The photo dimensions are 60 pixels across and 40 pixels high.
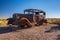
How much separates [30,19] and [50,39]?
17.7ft

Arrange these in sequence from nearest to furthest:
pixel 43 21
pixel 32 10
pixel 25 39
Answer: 1. pixel 25 39
2. pixel 32 10
3. pixel 43 21

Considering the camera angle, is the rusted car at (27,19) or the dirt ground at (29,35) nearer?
the dirt ground at (29,35)

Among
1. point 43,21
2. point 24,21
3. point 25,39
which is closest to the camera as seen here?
point 25,39

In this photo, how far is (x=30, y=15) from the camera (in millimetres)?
13086

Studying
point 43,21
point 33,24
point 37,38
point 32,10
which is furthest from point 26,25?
point 37,38

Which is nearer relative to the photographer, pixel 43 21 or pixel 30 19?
pixel 30 19

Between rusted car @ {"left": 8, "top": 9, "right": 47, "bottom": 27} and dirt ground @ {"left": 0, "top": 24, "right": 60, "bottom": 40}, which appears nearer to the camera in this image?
dirt ground @ {"left": 0, "top": 24, "right": 60, "bottom": 40}

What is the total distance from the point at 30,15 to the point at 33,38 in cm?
531

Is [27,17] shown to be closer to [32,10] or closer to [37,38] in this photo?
[32,10]

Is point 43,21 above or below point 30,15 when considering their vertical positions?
below

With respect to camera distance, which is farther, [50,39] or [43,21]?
[43,21]

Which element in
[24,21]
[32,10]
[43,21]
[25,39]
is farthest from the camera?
[43,21]

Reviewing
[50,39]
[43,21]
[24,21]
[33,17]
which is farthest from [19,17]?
[50,39]

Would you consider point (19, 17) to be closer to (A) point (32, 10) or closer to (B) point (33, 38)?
(A) point (32, 10)
